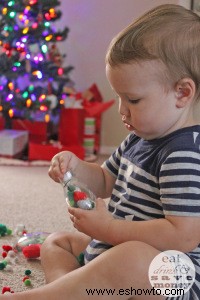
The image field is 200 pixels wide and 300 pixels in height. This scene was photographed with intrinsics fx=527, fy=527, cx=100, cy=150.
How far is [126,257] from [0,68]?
169cm

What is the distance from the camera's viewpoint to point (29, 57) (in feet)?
7.78

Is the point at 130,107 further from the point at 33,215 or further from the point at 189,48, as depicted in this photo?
the point at 33,215

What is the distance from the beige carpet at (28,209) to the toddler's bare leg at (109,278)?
230mm

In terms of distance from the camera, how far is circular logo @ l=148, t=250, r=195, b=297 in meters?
0.83

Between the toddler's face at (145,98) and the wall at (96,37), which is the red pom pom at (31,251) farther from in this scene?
the wall at (96,37)

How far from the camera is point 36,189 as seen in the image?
1.89 metres

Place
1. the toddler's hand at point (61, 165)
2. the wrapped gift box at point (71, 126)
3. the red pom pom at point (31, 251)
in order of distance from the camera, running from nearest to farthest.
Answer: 1. the toddler's hand at point (61, 165)
2. the red pom pom at point (31, 251)
3. the wrapped gift box at point (71, 126)

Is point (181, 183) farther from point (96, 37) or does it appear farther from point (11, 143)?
point (96, 37)

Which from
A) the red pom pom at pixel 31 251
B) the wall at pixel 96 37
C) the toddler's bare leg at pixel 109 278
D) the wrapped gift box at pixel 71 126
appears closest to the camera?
the toddler's bare leg at pixel 109 278

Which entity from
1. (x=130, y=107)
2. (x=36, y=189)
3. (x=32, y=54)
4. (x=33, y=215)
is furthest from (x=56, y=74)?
(x=130, y=107)

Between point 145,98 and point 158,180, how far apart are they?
0.46ft

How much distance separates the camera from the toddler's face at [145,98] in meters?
0.87

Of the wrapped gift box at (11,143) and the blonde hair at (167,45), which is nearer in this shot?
the blonde hair at (167,45)

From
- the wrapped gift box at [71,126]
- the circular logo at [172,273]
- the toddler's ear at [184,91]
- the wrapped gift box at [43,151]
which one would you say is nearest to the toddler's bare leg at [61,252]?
the circular logo at [172,273]
